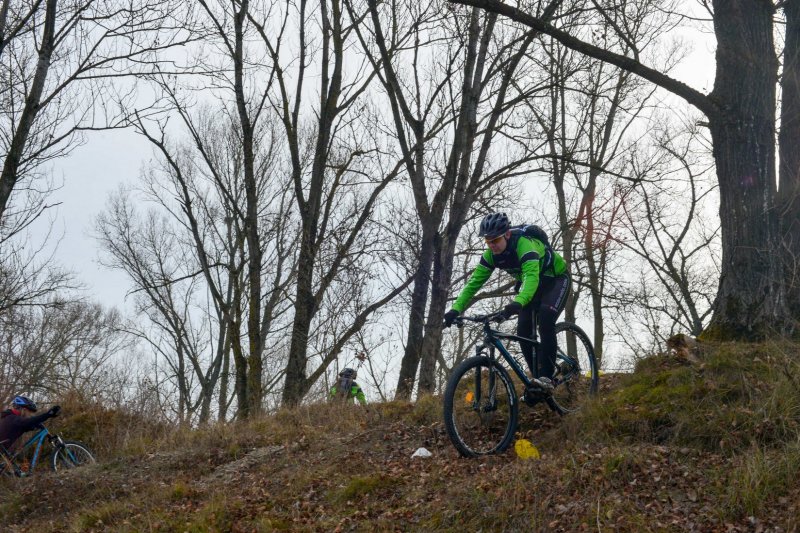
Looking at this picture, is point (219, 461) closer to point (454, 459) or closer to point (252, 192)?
point (454, 459)

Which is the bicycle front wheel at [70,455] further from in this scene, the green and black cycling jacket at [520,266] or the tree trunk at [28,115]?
the green and black cycling jacket at [520,266]

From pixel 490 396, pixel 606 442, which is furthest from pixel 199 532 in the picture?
pixel 606 442

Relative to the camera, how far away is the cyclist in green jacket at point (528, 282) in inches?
268

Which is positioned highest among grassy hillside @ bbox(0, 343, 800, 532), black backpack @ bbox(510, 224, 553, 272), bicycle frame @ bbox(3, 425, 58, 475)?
black backpack @ bbox(510, 224, 553, 272)

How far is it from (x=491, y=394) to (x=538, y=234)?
1599 mm

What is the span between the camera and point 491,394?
6.98 m

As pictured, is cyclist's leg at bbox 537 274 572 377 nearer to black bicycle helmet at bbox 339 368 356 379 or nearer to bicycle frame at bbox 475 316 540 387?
bicycle frame at bbox 475 316 540 387

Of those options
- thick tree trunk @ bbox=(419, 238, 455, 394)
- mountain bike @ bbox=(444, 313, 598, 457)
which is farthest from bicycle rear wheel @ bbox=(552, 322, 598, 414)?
thick tree trunk @ bbox=(419, 238, 455, 394)

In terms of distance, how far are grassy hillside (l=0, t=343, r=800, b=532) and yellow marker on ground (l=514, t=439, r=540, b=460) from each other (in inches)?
6.8

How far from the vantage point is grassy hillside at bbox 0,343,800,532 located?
209 inches

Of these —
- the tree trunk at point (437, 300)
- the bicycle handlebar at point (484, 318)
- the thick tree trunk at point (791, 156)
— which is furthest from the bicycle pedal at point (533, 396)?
the tree trunk at point (437, 300)

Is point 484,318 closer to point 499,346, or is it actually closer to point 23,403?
point 499,346

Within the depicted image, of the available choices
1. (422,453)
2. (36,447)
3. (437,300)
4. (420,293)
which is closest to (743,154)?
(422,453)

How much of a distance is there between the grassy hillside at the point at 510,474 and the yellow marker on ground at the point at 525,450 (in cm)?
17
